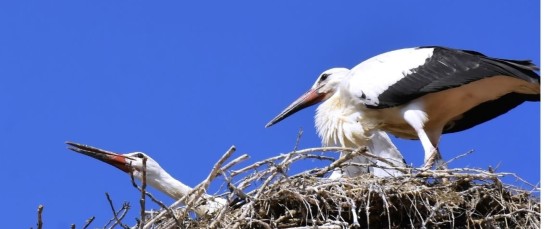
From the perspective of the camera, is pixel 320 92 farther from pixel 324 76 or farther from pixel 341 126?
pixel 341 126

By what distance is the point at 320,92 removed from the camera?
7410mm

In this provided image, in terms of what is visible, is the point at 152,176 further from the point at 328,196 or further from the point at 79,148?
the point at 328,196

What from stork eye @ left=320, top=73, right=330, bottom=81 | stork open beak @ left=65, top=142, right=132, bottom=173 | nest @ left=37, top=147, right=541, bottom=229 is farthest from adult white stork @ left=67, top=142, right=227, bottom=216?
stork eye @ left=320, top=73, right=330, bottom=81

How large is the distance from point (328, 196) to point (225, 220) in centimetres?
49

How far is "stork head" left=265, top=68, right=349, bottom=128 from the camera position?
24.2 feet

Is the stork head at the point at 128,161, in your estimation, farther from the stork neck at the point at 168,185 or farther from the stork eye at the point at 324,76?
the stork eye at the point at 324,76

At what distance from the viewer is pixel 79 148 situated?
6031mm

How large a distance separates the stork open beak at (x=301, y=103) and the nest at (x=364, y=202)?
2.15 meters

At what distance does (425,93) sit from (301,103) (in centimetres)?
110

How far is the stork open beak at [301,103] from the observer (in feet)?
24.3

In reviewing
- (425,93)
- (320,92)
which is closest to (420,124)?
A: (425,93)

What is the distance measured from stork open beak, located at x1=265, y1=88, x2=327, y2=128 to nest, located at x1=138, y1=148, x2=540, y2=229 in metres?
2.15

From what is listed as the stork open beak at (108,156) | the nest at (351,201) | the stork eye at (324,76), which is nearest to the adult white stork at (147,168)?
the stork open beak at (108,156)
